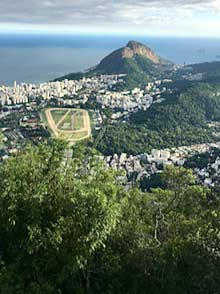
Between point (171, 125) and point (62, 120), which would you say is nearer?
point (171, 125)

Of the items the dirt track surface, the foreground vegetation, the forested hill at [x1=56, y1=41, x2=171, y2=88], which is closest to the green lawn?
the dirt track surface

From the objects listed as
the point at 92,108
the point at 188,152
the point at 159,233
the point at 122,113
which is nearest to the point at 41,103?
the point at 92,108

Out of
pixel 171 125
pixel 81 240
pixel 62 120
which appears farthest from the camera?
pixel 62 120

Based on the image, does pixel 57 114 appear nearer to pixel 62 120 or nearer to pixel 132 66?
pixel 62 120

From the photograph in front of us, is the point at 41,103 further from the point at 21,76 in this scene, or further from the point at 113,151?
the point at 21,76

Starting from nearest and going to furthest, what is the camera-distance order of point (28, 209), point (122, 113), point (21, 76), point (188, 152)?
point (28, 209), point (188, 152), point (122, 113), point (21, 76)

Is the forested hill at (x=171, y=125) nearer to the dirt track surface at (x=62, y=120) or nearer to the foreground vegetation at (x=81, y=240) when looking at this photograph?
the dirt track surface at (x=62, y=120)

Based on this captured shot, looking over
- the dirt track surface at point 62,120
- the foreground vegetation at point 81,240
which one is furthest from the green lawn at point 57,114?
the foreground vegetation at point 81,240

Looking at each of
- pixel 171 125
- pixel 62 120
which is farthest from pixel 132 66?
pixel 171 125
